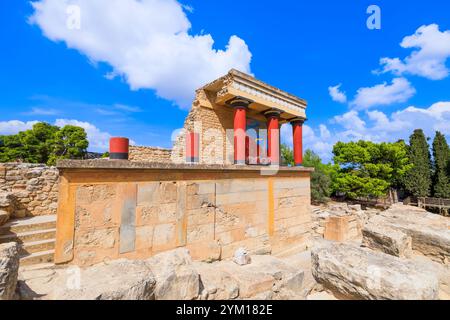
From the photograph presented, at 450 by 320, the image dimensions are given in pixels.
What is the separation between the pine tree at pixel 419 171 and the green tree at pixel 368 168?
0.95 meters

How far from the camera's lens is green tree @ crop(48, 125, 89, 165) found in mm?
19234

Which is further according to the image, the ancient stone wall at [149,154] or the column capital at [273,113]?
the column capital at [273,113]

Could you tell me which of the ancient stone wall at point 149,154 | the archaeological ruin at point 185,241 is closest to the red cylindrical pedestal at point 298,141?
the archaeological ruin at point 185,241

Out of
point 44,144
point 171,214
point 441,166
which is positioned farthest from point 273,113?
point 441,166

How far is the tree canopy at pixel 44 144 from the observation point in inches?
701

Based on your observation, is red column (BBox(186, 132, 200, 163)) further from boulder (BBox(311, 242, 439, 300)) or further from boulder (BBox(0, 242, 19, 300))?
boulder (BBox(0, 242, 19, 300))

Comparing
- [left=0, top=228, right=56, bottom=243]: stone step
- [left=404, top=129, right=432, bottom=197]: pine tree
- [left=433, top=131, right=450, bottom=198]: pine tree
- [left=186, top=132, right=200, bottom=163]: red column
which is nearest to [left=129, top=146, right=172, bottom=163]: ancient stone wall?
[left=186, top=132, right=200, bottom=163]: red column

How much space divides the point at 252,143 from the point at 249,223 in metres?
5.03

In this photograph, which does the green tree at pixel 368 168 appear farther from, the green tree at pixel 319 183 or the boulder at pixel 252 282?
→ the boulder at pixel 252 282

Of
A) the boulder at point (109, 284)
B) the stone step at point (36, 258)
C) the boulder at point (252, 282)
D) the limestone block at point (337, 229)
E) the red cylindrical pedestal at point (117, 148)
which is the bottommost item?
the limestone block at point (337, 229)

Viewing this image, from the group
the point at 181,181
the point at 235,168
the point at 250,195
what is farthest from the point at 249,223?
the point at 181,181

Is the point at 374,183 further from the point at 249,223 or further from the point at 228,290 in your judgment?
the point at 228,290

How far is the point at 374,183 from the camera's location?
2098 cm

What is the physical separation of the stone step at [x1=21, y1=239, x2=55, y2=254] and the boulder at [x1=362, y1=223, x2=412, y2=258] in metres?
6.87
